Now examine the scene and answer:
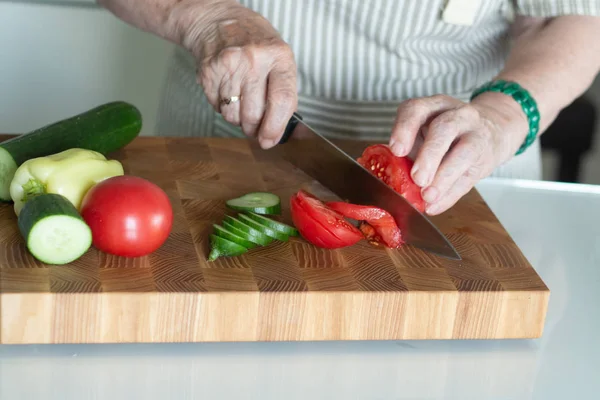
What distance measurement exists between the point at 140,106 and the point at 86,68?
233mm

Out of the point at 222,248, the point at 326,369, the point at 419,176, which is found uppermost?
the point at 419,176

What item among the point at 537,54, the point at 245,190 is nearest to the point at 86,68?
the point at 245,190

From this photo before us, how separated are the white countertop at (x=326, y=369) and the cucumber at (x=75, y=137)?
412 mm

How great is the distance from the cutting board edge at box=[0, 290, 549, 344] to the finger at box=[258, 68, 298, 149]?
0.40m

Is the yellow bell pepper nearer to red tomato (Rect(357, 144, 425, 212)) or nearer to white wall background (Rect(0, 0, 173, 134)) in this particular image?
red tomato (Rect(357, 144, 425, 212))

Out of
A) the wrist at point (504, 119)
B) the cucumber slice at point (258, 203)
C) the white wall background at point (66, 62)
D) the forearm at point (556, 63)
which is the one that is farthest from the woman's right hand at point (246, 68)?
the white wall background at point (66, 62)

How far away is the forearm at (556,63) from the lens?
1.72 meters

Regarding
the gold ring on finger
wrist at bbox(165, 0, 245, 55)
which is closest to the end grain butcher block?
the gold ring on finger

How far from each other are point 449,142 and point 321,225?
270 mm

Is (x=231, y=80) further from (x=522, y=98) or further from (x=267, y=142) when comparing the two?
(x=522, y=98)

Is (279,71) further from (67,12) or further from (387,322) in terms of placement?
(67,12)

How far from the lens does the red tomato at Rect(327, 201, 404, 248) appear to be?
1459 millimetres

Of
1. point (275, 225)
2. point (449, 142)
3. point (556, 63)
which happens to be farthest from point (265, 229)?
point (556, 63)

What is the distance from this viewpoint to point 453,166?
4.83 ft
